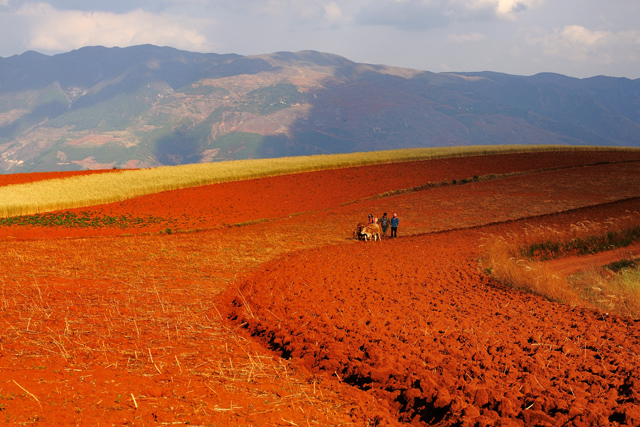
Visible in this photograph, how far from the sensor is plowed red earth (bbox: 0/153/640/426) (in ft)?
22.4

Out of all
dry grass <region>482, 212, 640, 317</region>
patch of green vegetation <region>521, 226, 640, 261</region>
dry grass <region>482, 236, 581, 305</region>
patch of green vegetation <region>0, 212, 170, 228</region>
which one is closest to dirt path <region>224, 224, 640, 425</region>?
dry grass <region>482, 236, 581, 305</region>

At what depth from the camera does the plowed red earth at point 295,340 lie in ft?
22.4

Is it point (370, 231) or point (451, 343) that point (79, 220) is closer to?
point (370, 231)

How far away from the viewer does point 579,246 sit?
20844mm

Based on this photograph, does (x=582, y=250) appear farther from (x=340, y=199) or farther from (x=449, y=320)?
(x=340, y=199)

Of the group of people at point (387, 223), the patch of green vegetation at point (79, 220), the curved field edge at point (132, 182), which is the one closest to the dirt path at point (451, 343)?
the group of people at point (387, 223)

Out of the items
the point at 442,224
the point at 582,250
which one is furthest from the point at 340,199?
the point at 582,250

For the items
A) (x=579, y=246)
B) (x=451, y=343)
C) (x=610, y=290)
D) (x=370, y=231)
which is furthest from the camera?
(x=370, y=231)

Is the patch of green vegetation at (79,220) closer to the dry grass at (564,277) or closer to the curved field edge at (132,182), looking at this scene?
the curved field edge at (132,182)

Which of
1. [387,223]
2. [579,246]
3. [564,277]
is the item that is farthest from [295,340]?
[387,223]

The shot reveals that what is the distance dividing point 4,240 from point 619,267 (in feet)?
97.2

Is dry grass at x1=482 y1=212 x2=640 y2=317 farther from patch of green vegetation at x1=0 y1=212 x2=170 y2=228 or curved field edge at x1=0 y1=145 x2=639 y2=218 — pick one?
curved field edge at x1=0 y1=145 x2=639 y2=218

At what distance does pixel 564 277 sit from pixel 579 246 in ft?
17.7

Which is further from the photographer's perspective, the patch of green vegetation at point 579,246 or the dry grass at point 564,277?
the patch of green vegetation at point 579,246
